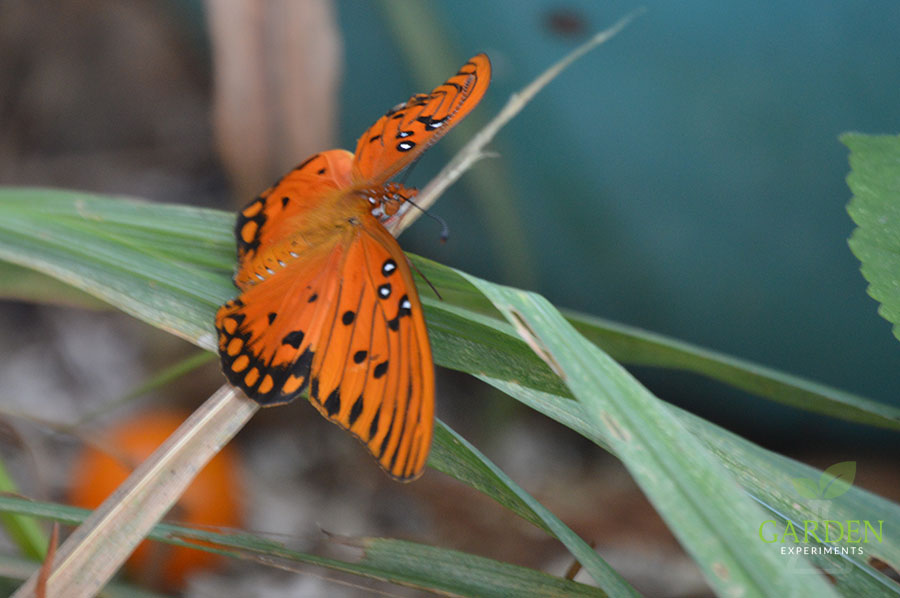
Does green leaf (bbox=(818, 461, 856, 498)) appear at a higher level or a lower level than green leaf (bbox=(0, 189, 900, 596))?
higher

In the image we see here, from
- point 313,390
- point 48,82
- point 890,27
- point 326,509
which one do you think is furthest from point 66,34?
point 890,27

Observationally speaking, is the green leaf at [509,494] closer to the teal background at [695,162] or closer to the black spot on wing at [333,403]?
the black spot on wing at [333,403]

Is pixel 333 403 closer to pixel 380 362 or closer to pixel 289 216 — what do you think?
pixel 380 362

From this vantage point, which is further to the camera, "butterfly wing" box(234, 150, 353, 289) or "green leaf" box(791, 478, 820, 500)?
"butterfly wing" box(234, 150, 353, 289)

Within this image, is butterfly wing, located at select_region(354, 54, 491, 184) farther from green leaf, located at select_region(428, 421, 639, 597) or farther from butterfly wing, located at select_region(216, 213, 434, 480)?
green leaf, located at select_region(428, 421, 639, 597)

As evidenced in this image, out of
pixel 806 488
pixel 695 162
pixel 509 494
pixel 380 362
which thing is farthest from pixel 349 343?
pixel 695 162

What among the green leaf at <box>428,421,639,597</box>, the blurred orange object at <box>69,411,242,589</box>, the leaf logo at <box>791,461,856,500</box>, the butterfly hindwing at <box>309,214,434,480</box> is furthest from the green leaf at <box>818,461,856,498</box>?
the blurred orange object at <box>69,411,242,589</box>

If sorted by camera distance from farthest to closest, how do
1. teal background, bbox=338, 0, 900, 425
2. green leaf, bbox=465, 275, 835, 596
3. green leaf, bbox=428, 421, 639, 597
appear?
teal background, bbox=338, 0, 900, 425
green leaf, bbox=428, 421, 639, 597
green leaf, bbox=465, 275, 835, 596

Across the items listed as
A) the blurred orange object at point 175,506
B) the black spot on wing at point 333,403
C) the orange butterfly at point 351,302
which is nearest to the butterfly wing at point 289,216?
the orange butterfly at point 351,302

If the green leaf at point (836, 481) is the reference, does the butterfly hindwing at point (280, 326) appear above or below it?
below
